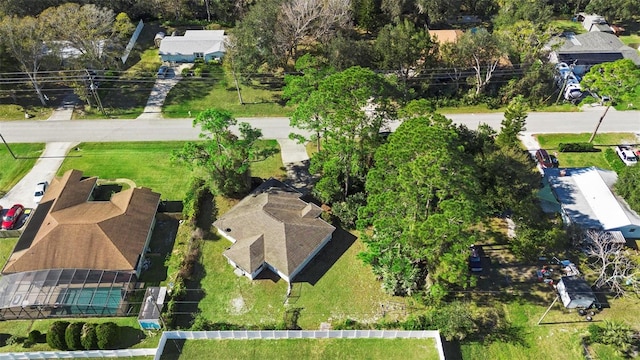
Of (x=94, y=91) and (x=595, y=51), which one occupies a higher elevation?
(x=94, y=91)

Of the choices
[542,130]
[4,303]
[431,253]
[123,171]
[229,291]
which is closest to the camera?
[431,253]

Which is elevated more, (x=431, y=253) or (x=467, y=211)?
(x=467, y=211)

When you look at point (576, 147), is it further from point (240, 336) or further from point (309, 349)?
point (240, 336)

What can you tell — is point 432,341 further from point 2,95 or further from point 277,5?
point 2,95

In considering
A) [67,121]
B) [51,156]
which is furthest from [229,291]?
[67,121]

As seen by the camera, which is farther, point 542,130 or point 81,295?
point 542,130

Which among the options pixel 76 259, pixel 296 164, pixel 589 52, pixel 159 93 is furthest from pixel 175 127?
pixel 589 52
